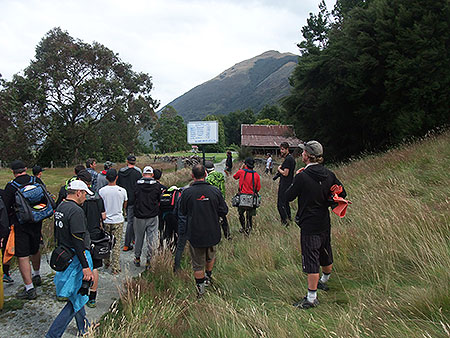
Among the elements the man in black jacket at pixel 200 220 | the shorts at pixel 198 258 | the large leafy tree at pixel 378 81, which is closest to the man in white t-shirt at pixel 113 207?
the man in black jacket at pixel 200 220

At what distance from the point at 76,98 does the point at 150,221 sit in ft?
110

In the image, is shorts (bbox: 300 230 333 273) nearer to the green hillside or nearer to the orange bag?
the green hillside

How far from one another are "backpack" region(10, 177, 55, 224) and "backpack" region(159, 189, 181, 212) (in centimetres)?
188

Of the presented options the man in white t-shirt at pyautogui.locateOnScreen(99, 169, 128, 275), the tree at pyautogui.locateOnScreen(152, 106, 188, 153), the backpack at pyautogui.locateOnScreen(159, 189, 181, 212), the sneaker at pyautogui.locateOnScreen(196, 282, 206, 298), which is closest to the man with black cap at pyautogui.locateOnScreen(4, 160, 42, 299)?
the man in white t-shirt at pyautogui.locateOnScreen(99, 169, 128, 275)

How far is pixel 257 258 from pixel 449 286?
8.41 ft

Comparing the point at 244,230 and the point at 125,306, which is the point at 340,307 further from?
the point at 244,230

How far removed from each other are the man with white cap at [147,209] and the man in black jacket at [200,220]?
143 cm

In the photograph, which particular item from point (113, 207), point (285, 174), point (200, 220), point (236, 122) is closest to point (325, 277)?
point (200, 220)

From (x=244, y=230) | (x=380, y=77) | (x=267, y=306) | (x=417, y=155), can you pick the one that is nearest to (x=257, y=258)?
(x=267, y=306)

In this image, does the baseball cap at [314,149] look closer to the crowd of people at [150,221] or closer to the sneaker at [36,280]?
the crowd of people at [150,221]

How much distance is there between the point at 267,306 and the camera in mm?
3482

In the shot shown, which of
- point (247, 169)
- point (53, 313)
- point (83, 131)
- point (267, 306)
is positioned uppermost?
point (83, 131)

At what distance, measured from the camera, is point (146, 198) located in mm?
5410

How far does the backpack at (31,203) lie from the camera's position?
409 cm
